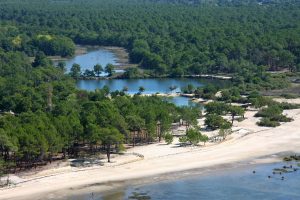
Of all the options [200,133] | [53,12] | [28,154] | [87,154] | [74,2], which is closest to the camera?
[28,154]

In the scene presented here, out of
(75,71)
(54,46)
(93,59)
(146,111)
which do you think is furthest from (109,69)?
(146,111)

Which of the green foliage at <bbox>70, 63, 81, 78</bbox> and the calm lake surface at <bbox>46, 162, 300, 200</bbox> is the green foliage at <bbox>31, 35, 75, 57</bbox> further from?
the calm lake surface at <bbox>46, 162, 300, 200</bbox>

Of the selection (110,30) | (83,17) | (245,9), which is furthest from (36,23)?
(245,9)

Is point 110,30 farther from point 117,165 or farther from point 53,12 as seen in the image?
point 117,165

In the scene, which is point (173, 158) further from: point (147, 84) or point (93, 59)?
point (93, 59)

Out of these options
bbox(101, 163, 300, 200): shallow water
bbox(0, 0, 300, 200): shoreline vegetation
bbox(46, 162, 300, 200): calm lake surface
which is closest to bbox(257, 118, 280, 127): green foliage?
bbox(0, 0, 300, 200): shoreline vegetation

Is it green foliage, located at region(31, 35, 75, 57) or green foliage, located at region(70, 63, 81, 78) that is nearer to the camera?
green foliage, located at region(70, 63, 81, 78)

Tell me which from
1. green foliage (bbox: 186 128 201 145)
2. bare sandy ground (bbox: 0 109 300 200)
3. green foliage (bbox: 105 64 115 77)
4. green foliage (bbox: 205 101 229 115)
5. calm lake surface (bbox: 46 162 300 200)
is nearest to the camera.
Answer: calm lake surface (bbox: 46 162 300 200)
